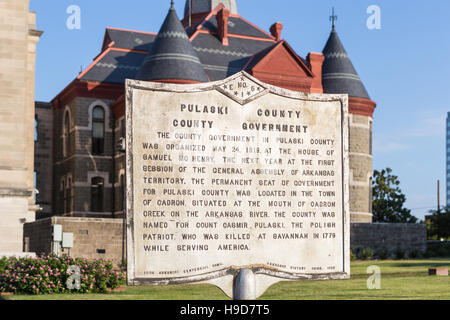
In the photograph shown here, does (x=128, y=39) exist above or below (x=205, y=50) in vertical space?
above

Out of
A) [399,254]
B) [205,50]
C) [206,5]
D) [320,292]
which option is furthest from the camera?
[206,5]

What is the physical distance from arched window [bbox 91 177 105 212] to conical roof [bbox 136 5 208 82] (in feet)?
27.7

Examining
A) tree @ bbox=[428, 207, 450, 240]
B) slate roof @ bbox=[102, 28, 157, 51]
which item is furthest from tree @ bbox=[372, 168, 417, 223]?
slate roof @ bbox=[102, 28, 157, 51]

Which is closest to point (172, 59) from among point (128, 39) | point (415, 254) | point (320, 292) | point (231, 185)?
point (128, 39)

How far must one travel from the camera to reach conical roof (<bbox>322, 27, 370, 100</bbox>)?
49.2 metres

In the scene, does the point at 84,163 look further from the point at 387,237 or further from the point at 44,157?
the point at 387,237

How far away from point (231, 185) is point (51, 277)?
13.4 metres

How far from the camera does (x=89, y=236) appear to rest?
111 ft

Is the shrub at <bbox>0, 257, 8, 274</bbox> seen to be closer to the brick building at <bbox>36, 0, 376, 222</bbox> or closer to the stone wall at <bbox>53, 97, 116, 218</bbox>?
the brick building at <bbox>36, 0, 376, 222</bbox>

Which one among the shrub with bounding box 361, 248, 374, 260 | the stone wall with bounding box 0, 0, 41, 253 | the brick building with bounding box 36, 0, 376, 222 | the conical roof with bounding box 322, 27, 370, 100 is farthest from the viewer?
the conical roof with bounding box 322, 27, 370, 100

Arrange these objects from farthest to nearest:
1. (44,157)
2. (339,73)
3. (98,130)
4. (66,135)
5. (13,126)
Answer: (44,157) → (66,135) → (339,73) → (98,130) → (13,126)

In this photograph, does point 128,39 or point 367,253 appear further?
point 128,39

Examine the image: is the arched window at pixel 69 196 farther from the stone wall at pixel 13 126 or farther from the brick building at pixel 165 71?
the stone wall at pixel 13 126

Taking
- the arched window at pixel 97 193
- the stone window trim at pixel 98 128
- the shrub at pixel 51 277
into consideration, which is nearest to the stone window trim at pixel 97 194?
the arched window at pixel 97 193
